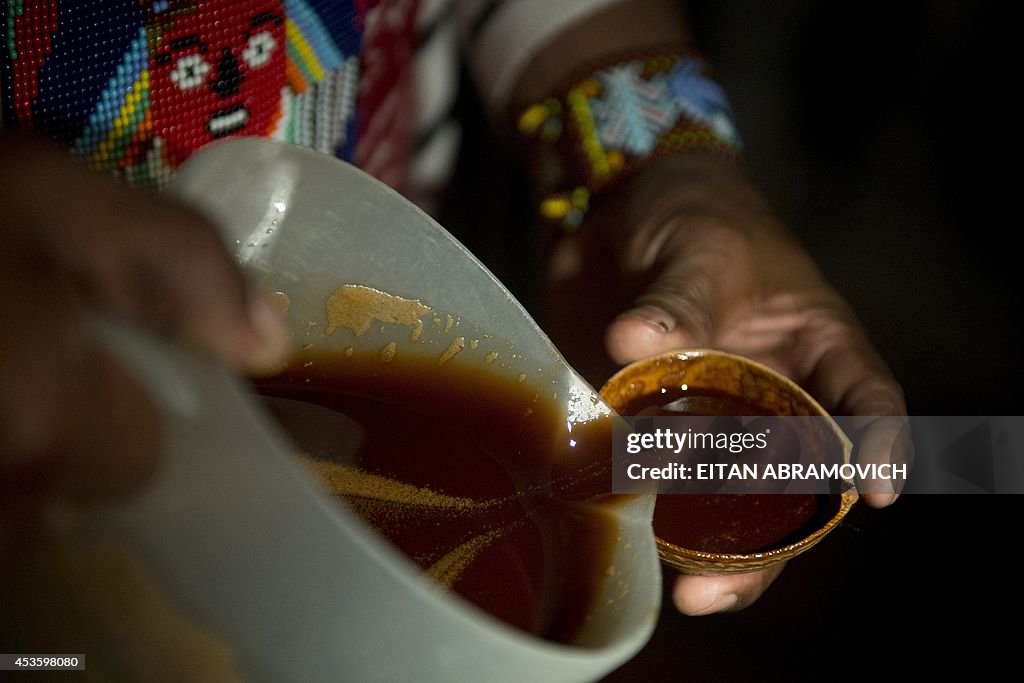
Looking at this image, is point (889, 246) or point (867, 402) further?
point (889, 246)

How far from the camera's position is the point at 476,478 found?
1.45ft

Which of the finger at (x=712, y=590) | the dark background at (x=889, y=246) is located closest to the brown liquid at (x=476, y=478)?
the finger at (x=712, y=590)

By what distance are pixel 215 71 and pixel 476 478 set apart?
0.30 m

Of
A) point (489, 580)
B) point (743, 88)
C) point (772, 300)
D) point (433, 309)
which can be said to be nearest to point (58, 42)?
point (433, 309)

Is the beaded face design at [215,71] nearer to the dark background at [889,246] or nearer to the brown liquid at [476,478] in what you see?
the brown liquid at [476,478]

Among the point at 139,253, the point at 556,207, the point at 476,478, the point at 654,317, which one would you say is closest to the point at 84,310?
the point at 139,253

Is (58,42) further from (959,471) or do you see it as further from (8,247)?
(959,471)

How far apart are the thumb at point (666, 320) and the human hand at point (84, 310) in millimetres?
371

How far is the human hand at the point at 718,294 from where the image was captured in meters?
0.60

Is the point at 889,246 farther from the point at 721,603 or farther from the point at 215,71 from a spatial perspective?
the point at 215,71

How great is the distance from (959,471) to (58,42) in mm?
887

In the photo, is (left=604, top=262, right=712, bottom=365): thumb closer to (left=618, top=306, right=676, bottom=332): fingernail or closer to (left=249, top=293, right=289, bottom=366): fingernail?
(left=618, top=306, right=676, bottom=332): fingernail

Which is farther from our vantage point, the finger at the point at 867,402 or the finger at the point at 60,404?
the finger at the point at 867,402

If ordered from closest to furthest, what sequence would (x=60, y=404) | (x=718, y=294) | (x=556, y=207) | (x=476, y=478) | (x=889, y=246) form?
(x=60, y=404) → (x=476, y=478) → (x=718, y=294) → (x=556, y=207) → (x=889, y=246)
